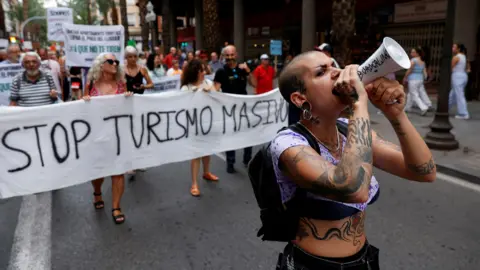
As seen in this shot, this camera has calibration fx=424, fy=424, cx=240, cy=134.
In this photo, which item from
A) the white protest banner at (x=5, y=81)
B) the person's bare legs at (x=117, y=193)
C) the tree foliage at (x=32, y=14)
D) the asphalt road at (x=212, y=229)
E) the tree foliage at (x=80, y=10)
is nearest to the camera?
the asphalt road at (x=212, y=229)

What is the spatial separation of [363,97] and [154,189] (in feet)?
14.3

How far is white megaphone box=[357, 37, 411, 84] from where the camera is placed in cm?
136

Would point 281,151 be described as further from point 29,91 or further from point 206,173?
point 29,91

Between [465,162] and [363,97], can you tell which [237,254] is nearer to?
[363,97]

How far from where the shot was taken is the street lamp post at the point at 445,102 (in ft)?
23.1

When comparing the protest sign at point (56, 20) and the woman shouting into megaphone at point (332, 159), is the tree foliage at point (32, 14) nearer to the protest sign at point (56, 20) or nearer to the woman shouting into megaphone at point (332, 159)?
the protest sign at point (56, 20)

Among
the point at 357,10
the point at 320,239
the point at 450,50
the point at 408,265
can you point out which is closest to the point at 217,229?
the point at 408,265

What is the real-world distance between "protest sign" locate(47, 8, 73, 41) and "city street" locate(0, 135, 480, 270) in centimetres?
850

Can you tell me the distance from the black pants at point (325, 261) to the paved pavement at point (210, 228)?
5.44 feet

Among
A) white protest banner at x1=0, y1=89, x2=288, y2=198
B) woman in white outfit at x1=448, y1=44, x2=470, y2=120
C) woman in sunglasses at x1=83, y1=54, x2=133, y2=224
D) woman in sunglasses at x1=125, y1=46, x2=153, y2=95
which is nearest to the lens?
white protest banner at x1=0, y1=89, x2=288, y2=198

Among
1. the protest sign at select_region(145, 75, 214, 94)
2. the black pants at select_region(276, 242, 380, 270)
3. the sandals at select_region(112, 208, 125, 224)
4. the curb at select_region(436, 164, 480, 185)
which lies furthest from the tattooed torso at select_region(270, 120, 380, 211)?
the protest sign at select_region(145, 75, 214, 94)

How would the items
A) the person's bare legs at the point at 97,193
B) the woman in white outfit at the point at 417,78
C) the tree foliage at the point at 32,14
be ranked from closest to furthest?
1. the person's bare legs at the point at 97,193
2. the woman in white outfit at the point at 417,78
3. the tree foliage at the point at 32,14

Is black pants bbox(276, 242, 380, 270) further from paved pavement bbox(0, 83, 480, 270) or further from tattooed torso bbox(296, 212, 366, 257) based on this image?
paved pavement bbox(0, 83, 480, 270)

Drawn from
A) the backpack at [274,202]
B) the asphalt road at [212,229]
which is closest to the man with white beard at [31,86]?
the asphalt road at [212,229]
